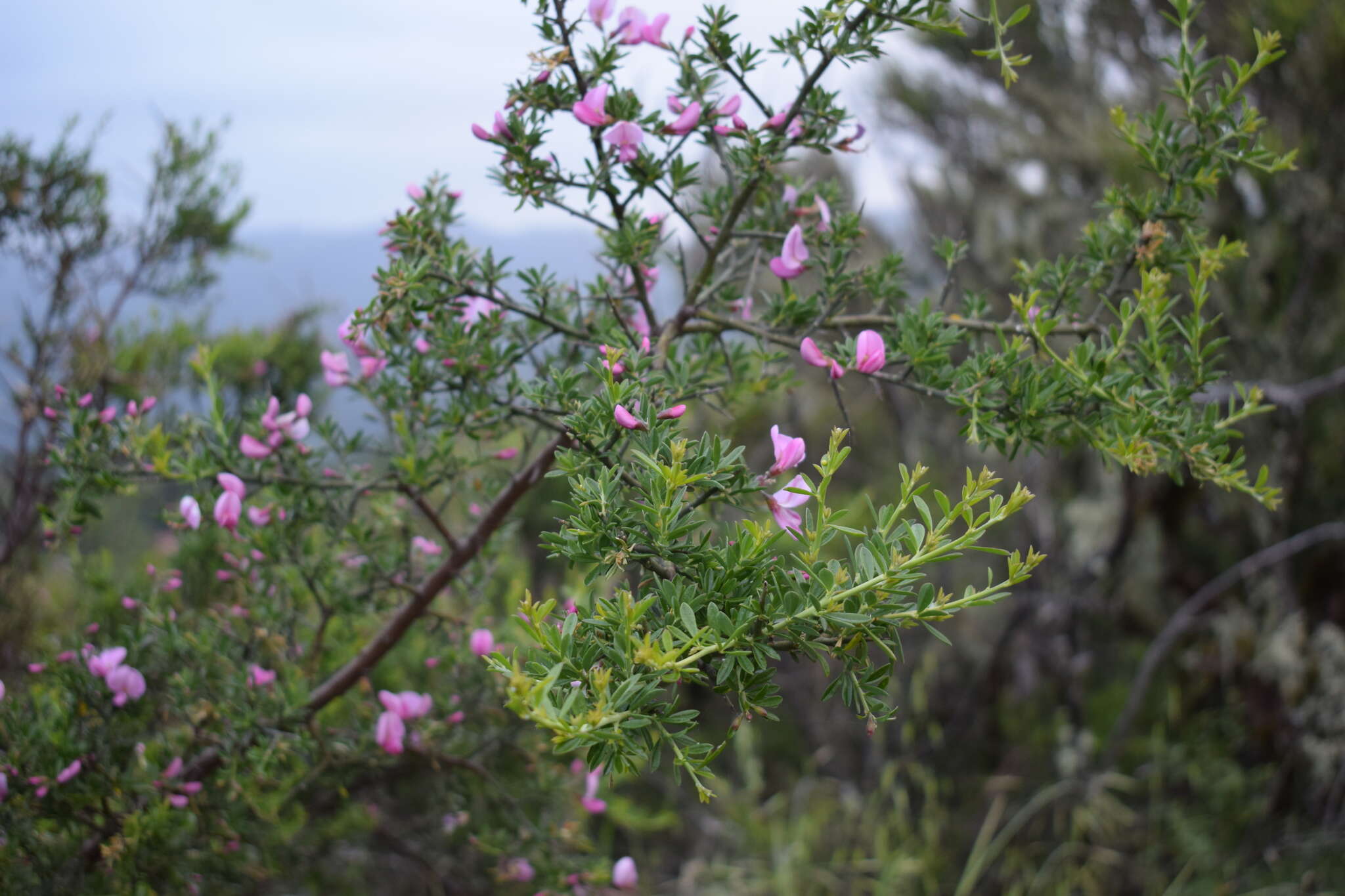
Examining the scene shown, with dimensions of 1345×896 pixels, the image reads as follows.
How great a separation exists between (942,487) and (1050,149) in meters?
1.66

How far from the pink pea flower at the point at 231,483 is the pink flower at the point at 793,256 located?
2.36 feet

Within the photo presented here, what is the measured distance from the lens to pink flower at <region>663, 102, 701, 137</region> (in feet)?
2.99

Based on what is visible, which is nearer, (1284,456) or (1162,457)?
(1162,457)

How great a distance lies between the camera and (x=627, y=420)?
677 millimetres

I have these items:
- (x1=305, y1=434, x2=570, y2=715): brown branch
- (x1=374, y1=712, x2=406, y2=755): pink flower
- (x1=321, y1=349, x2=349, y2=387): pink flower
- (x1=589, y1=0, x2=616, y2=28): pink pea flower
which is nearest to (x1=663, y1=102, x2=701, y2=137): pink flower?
(x1=589, y1=0, x2=616, y2=28): pink pea flower

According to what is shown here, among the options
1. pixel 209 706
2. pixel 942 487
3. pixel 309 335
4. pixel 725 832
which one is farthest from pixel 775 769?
pixel 209 706

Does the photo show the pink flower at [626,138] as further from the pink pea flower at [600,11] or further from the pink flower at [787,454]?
the pink flower at [787,454]

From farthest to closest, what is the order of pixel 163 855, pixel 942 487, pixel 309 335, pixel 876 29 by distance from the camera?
1. pixel 942 487
2. pixel 309 335
3. pixel 163 855
4. pixel 876 29

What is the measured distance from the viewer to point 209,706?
3.62ft

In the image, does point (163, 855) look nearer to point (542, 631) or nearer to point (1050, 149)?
point (542, 631)

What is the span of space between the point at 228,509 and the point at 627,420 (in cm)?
63

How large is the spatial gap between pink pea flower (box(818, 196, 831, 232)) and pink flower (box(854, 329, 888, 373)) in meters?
0.22

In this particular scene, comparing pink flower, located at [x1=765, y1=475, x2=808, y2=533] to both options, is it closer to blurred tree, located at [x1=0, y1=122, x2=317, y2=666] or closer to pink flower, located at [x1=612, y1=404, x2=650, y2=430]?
pink flower, located at [x1=612, y1=404, x2=650, y2=430]

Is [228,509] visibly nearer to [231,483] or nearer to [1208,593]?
[231,483]
